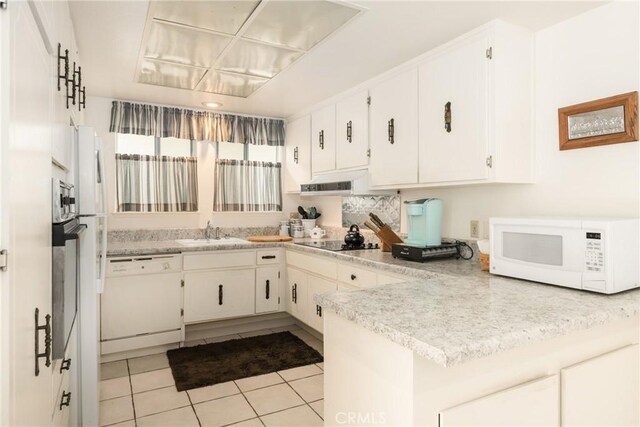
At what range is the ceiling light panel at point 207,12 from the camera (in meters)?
2.02

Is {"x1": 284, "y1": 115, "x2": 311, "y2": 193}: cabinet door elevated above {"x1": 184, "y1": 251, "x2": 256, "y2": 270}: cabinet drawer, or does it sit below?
above

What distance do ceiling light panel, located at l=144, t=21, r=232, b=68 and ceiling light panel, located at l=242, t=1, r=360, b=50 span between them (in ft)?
0.83

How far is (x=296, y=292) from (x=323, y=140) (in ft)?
4.94

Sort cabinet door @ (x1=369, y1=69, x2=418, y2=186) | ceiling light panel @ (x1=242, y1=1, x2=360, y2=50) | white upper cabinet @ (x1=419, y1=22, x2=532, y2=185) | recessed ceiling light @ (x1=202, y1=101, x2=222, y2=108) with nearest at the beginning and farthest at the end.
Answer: ceiling light panel @ (x1=242, y1=1, x2=360, y2=50) → white upper cabinet @ (x1=419, y1=22, x2=532, y2=185) → cabinet door @ (x1=369, y1=69, x2=418, y2=186) → recessed ceiling light @ (x1=202, y1=101, x2=222, y2=108)

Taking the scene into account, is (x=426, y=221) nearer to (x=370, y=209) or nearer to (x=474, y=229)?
(x=474, y=229)

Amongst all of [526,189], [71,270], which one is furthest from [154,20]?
[526,189]

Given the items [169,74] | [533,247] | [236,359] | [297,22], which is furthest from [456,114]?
[236,359]

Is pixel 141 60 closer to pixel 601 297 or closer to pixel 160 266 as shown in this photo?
pixel 160 266

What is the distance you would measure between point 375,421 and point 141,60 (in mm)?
2717

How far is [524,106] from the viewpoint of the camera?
236 centimetres

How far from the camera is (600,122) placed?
2.06 meters

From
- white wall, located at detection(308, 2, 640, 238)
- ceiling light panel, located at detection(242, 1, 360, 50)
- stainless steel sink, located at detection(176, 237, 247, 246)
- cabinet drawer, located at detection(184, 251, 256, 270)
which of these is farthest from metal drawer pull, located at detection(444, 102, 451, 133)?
stainless steel sink, located at detection(176, 237, 247, 246)

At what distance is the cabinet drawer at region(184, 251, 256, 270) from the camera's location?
3572 mm

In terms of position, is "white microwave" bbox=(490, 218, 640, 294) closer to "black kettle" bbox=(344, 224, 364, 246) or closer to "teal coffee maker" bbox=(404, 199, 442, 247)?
"teal coffee maker" bbox=(404, 199, 442, 247)
